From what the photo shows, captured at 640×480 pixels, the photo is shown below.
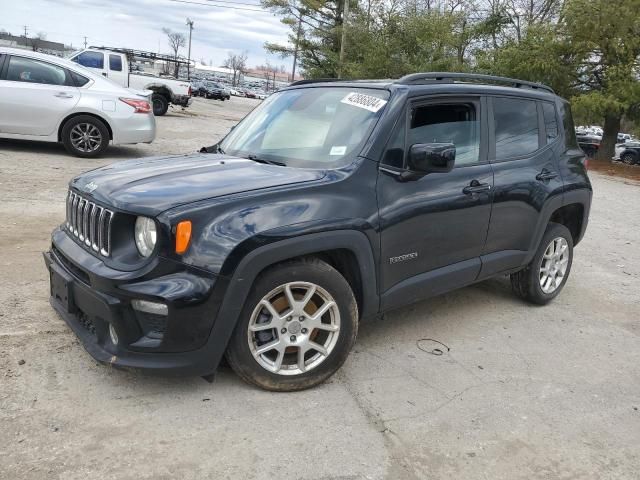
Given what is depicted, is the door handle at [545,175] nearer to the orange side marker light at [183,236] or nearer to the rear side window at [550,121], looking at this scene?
the rear side window at [550,121]

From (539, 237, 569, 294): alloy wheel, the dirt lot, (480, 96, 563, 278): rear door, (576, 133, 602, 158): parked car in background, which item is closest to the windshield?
(480, 96, 563, 278): rear door

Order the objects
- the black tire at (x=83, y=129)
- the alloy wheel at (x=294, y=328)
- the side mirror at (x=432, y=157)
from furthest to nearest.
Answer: the black tire at (x=83, y=129)
the side mirror at (x=432, y=157)
the alloy wheel at (x=294, y=328)

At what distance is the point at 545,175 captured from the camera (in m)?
4.61

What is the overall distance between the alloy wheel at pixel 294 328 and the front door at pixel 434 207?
0.46 meters

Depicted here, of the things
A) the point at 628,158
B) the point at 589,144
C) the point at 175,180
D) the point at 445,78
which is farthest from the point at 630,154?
Result: the point at 175,180

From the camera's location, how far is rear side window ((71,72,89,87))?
9594mm

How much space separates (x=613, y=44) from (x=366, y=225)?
64.2 feet

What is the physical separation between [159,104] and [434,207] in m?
19.4

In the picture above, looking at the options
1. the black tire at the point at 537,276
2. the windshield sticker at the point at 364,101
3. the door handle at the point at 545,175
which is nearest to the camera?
the windshield sticker at the point at 364,101

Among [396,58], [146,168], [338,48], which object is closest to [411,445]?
[146,168]

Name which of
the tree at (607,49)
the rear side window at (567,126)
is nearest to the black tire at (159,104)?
the tree at (607,49)

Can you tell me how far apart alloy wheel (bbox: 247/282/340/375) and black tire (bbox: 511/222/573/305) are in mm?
2289

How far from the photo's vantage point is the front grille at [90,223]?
2.97 meters

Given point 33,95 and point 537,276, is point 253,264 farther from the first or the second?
point 33,95
